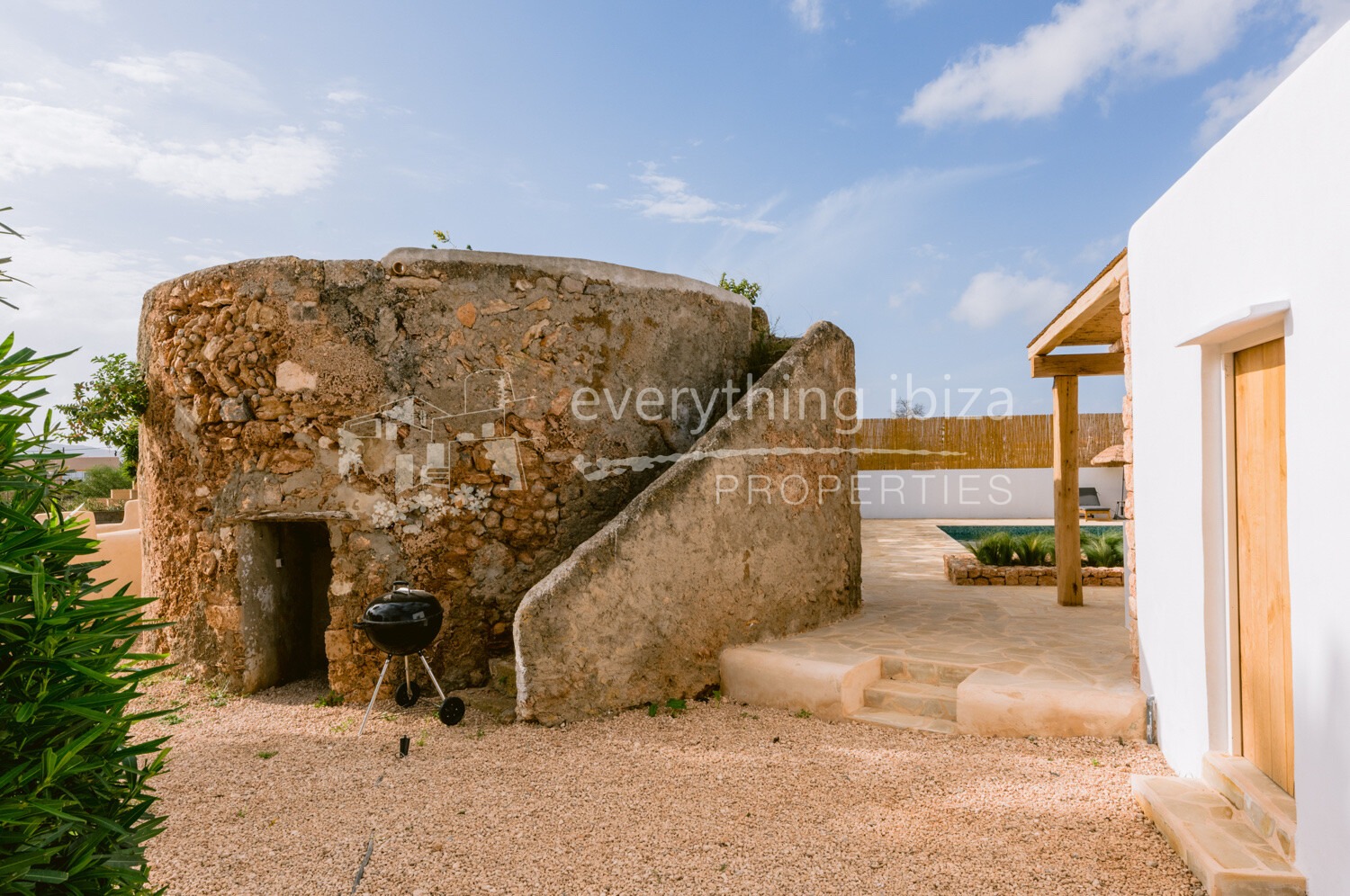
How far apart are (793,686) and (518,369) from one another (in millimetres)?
3119

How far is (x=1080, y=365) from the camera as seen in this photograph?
8.17 m

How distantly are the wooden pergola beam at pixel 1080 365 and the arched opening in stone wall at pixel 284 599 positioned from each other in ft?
24.4

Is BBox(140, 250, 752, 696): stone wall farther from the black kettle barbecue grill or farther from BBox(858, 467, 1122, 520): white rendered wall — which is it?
BBox(858, 467, 1122, 520): white rendered wall

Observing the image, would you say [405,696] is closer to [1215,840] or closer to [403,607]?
[403,607]

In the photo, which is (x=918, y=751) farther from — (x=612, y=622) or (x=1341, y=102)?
(x=1341, y=102)

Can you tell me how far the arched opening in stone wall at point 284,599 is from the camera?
6195 millimetres

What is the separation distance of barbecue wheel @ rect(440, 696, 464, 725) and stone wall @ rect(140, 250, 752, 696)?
77 centimetres

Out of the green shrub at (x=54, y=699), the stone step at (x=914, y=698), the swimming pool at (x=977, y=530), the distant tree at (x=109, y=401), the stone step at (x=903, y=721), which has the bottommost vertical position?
the stone step at (x=903, y=721)

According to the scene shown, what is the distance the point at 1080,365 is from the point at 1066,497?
1396 millimetres

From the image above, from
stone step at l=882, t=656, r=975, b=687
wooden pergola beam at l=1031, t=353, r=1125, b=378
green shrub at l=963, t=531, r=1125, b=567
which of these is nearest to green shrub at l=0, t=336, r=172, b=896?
stone step at l=882, t=656, r=975, b=687

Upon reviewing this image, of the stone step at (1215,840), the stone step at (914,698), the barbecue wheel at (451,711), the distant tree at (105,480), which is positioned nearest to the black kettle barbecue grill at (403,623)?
the barbecue wheel at (451,711)

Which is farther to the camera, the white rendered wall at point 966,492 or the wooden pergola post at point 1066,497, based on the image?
the white rendered wall at point 966,492

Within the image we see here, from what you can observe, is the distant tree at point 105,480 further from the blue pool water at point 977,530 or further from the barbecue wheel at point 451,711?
the blue pool water at point 977,530

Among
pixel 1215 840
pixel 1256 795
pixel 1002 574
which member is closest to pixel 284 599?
pixel 1215 840
